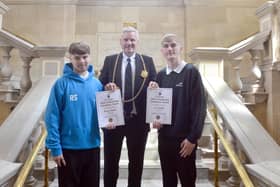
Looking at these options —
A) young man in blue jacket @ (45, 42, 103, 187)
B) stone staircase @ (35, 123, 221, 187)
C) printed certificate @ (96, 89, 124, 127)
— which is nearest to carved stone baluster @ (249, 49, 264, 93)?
stone staircase @ (35, 123, 221, 187)

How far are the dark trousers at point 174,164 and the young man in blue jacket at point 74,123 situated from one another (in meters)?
0.58

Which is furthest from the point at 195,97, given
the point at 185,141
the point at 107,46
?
the point at 107,46

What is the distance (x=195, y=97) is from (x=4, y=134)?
2.06 m

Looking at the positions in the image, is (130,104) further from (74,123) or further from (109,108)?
(74,123)

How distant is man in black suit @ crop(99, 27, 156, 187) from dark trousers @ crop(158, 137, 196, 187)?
0.90ft

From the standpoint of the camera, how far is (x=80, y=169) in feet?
9.10

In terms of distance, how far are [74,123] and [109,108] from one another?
1.06 feet

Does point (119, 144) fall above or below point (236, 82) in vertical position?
below

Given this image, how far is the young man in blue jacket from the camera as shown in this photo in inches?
106

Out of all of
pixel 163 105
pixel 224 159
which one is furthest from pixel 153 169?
pixel 163 105

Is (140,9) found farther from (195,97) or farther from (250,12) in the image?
(195,97)

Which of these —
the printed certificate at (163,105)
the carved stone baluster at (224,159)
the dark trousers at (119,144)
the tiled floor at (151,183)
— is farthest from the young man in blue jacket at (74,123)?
the carved stone baluster at (224,159)

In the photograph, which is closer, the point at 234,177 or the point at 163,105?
the point at 163,105

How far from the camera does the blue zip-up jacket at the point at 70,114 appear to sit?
2672 millimetres
